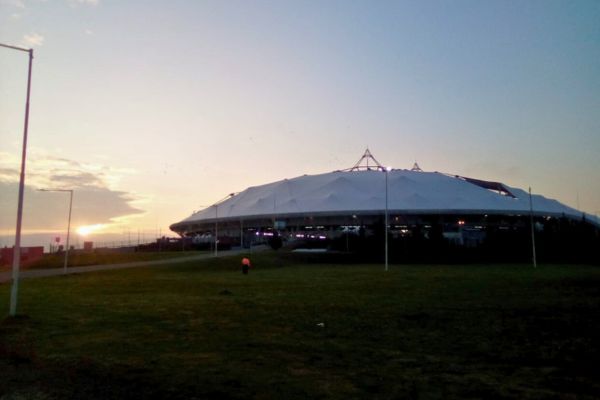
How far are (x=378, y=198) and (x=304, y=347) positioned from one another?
102782mm

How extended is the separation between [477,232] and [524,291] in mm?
92203

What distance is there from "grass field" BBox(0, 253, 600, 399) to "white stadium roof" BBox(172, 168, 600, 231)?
8798cm

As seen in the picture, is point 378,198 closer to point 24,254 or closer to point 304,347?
point 24,254

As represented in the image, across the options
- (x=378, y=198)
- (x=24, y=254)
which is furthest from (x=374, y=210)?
(x=24, y=254)

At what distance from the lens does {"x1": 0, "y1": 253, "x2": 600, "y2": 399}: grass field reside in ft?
26.9

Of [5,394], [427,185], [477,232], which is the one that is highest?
[427,185]

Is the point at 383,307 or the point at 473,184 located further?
the point at 473,184

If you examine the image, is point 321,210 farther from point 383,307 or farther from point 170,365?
point 170,365

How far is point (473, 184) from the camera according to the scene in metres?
128

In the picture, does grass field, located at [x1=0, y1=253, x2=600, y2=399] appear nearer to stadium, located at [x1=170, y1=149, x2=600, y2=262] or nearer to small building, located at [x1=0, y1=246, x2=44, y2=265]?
small building, located at [x1=0, y1=246, x2=44, y2=265]

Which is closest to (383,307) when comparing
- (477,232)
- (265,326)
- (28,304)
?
(265,326)

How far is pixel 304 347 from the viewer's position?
11516mm

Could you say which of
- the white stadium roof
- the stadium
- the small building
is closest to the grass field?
the small building

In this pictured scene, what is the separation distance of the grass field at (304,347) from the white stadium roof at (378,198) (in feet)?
289
